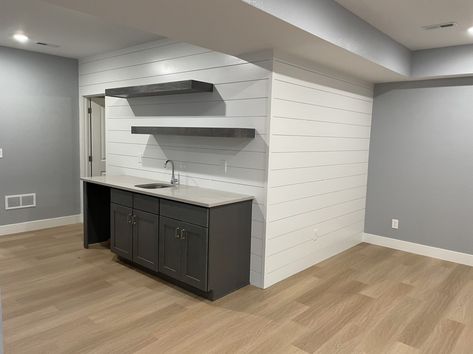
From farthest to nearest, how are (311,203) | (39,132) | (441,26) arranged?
(39,132) < (311,203) < (441,26)

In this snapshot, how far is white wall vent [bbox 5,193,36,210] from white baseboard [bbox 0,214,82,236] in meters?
0.25

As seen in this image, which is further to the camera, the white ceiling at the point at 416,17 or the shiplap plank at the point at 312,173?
the shiplap plank at the point at 312,173

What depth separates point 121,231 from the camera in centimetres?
403

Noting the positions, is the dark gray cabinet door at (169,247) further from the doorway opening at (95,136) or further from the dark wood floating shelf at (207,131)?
the doorway opening at (95,136)

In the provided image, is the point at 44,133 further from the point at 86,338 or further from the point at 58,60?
the point at 86,338

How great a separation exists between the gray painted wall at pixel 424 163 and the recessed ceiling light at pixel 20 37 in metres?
4.50

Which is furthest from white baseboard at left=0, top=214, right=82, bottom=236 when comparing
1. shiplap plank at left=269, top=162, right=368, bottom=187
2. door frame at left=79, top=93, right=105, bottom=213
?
shiplap plank at left=269, top=162, right=368, bottom=187

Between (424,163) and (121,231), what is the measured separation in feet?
12.4

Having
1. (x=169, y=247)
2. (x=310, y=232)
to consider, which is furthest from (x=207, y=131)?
(x=310, y=232)

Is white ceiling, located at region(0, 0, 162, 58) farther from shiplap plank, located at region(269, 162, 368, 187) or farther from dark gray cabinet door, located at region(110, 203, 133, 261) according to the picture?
shiplap plank, located at region(269, 162, 368, 187)

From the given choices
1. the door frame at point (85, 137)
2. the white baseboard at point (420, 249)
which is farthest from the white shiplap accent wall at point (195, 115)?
the white baseboard at point (420, 249)

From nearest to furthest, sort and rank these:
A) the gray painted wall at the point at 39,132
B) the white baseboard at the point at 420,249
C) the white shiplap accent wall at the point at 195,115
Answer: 1. the white shiplap accent wall at the point at 195,115
2. the white baseboard at the point at 420,249
3. the gray painted wall at the point at 39,132

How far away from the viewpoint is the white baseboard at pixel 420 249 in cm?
446

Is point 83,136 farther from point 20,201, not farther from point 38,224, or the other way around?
point 38,224
